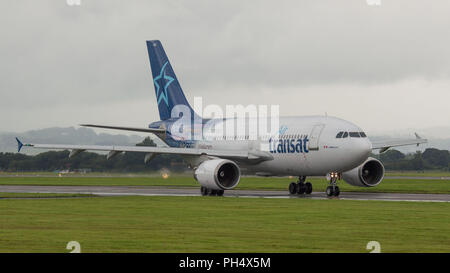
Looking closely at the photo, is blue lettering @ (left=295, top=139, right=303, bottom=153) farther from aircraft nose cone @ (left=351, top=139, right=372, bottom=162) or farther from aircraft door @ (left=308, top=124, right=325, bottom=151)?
aircraft nose cone @ (left=351, top=139, right=372, bottom=162)

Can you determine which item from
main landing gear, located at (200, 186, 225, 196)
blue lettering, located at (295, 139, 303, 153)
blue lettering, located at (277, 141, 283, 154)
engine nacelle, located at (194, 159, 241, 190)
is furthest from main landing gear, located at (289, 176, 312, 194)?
main landing gear, located at (200, 186, 225, 196)

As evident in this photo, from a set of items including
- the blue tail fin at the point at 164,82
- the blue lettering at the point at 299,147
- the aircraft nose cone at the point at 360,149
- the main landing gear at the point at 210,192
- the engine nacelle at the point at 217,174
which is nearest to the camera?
the aircraft nose cone at the point at 360,149

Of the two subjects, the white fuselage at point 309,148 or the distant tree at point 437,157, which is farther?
the distant tree at point 437,157

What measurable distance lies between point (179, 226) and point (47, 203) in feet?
41.4

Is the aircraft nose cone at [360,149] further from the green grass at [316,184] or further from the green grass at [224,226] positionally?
the green grass at [316,184]

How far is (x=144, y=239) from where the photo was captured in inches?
732

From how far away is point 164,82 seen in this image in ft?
182

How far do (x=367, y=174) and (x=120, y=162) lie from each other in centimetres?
4233

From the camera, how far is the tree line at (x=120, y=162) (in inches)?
2985

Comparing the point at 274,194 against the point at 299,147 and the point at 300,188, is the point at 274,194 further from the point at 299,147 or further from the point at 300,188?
the point at 299,147

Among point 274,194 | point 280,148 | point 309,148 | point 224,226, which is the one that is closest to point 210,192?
point 274,194

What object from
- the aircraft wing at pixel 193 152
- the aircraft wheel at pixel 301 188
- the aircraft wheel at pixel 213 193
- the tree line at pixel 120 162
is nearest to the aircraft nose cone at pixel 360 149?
the aircraft wheel at pixel 301 188
